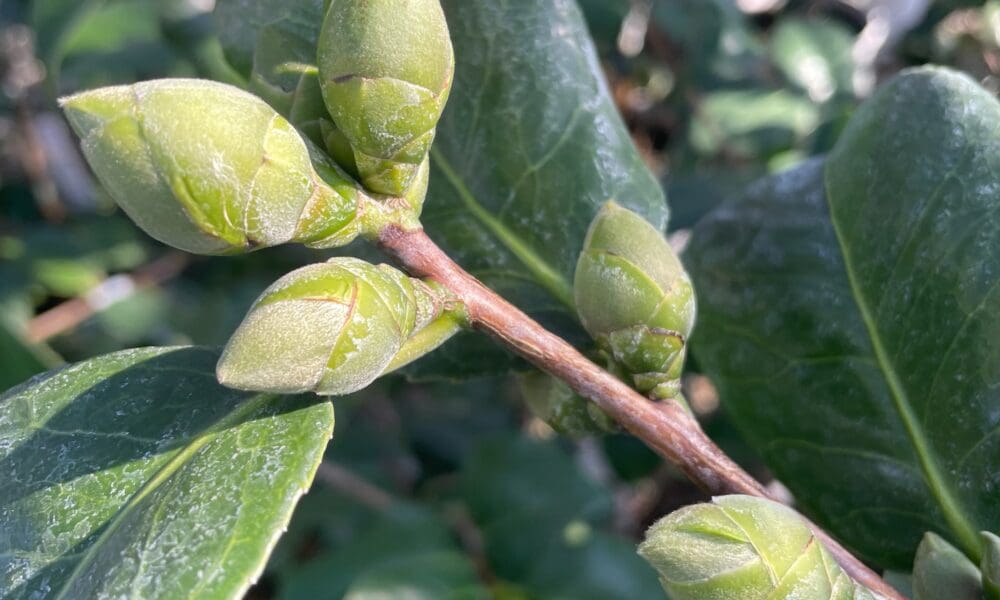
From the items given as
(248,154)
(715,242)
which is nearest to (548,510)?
(715,242)

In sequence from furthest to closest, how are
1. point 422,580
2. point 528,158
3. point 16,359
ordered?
1. point 422,580
2. point 16,359
3. point 528,158

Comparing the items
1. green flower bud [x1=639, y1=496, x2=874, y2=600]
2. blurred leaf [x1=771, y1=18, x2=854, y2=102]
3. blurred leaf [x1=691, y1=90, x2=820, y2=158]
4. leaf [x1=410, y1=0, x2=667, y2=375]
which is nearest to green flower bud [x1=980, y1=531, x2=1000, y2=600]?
green flower bud [x1=639, y1=496, x2=874, y2=600]

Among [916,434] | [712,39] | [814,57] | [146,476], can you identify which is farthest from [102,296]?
[916,434]

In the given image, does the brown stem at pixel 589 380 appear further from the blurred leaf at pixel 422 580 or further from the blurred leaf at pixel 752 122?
the blurred leaf at pixel 752 122

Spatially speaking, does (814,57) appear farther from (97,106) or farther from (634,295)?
(97,106)

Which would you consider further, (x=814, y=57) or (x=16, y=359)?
(x=814, y=57)

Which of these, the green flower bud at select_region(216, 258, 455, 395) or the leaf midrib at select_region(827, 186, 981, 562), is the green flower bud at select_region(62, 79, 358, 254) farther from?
the leaf midrib at select_region(827, 186, 981, 562)
